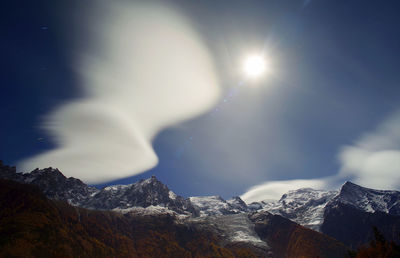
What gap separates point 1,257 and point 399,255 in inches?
8780

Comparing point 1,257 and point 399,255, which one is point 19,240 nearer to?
point 1,257

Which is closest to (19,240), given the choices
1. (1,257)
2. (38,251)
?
(38,251)

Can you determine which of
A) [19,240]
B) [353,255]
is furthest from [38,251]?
[353,255]

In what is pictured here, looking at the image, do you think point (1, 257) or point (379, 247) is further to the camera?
point (1, 257)

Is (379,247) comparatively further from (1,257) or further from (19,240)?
(19,240)

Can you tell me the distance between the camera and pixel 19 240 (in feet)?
610

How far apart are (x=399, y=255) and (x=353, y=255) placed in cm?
6092

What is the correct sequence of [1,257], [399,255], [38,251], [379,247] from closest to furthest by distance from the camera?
[399,255] < [379,247] < [1,257] < [38,251]

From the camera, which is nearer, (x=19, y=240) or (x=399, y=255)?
(x=399, y=255)

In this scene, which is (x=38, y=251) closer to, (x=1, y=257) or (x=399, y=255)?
(x=1, y=257)

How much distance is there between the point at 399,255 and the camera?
10612 centimetres

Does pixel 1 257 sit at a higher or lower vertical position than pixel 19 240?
lower

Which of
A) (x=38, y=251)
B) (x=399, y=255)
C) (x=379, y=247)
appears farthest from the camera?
(x=38, y=251)

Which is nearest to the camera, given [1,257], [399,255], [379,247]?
[399,255]
